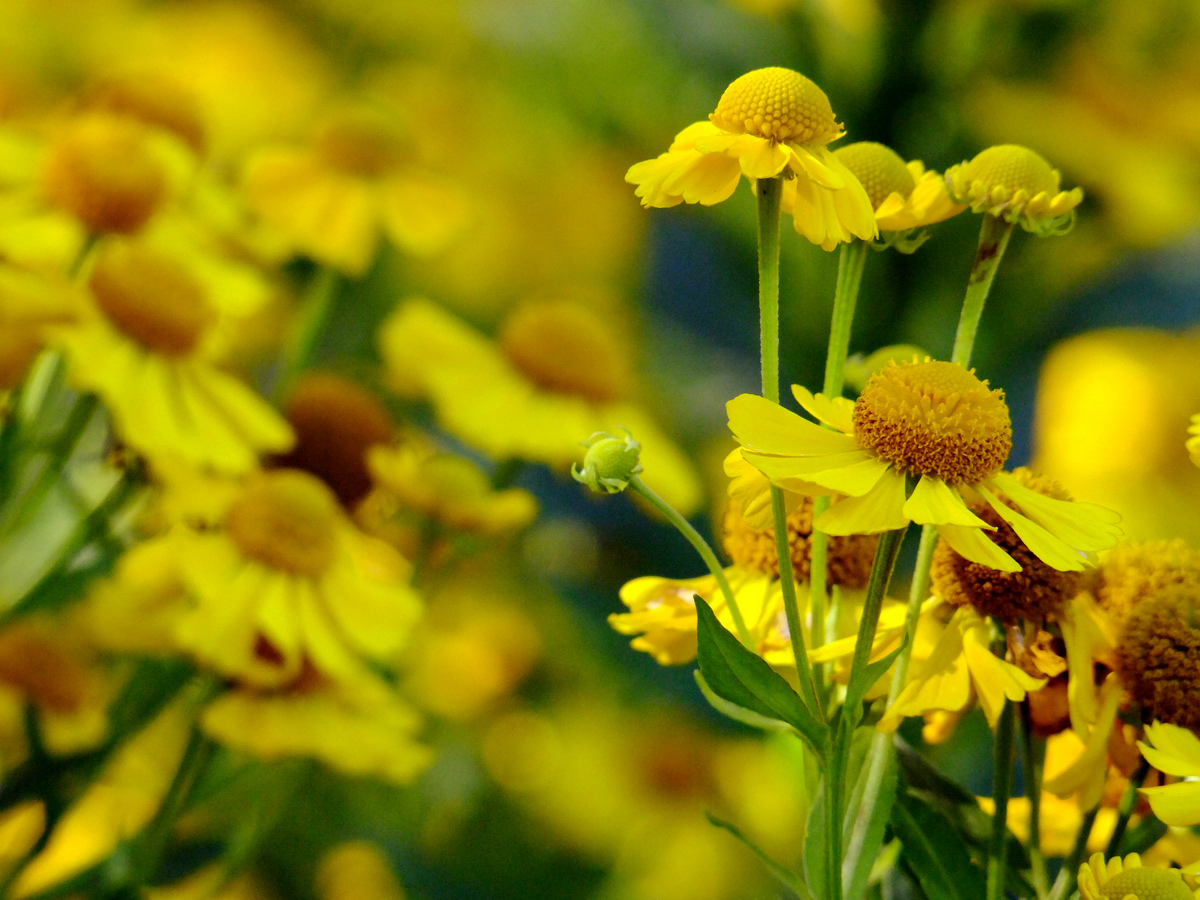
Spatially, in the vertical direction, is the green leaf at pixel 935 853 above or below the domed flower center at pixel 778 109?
below

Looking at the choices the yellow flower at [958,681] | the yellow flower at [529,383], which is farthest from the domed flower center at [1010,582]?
the yellow flower at [529,383]

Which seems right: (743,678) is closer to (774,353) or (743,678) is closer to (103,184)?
(774,353)

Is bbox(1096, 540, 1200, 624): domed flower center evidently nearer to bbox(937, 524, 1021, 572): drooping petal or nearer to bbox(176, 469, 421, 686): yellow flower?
bbox(937, 524, 1021, 572): drooping petal

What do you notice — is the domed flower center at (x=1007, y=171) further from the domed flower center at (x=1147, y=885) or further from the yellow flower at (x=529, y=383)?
the yellow flower at (x=529, y=383)

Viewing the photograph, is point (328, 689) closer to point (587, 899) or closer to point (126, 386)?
point (126, 386)

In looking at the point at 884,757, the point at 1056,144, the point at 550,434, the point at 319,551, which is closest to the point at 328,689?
the point at 319,551

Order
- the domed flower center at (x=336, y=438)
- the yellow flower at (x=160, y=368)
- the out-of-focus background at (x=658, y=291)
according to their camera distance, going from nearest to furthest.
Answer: the yellow flower at (x=160, y=368) → the domed flower center at (x=336, y=438) → the out-of-focus background at (x=658, y=291)

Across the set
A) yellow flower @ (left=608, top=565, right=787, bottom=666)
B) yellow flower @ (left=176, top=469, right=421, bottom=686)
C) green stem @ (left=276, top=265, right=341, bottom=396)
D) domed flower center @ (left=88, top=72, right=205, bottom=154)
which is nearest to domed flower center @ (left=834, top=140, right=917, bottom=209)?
yellow flower @ (left=608, top=565, right=787, bottom=666)

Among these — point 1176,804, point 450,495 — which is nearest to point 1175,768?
point 1176,804
